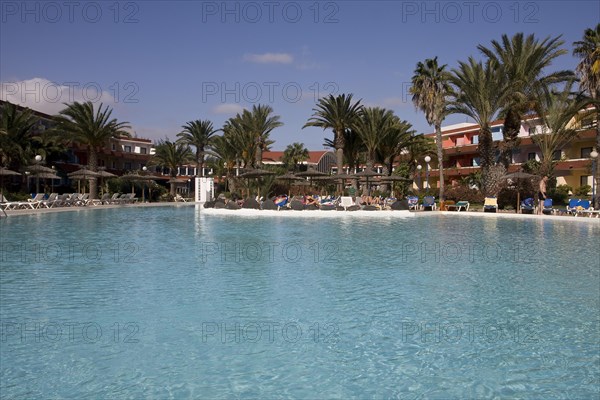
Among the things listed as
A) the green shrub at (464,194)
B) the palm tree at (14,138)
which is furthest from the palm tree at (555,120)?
the palm tree at (14,138)

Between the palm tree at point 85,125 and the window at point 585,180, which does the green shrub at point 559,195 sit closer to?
the window at point 585,180

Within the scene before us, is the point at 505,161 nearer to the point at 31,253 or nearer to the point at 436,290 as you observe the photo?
the point at 436,290

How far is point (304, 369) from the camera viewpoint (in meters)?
4.85

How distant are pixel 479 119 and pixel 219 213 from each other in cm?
1708

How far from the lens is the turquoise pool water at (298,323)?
453cm

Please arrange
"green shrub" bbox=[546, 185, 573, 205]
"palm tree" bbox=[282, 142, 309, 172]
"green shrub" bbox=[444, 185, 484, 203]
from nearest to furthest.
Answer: "green shrub" bbox=[444, 185, 484, 203] < "green shrub" bbox=[546, 185, 573, 205] < "palm tree" bbox=[282, 142, 309, 172]

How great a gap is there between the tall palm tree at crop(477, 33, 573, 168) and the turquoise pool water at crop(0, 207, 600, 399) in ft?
63.3

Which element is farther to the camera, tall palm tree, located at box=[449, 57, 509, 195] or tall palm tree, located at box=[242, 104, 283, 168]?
tall palm tree, located at box=[242, 104, 283, 168]

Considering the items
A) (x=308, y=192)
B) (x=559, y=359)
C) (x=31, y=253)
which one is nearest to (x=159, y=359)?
(x=559, y=359)

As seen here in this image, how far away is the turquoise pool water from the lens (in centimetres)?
453

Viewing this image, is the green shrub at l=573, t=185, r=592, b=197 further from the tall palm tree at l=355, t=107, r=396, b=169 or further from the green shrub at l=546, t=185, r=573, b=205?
the tall palm tree at l=355, t=107, r=396, b=169

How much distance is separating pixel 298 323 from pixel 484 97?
89.4 feet

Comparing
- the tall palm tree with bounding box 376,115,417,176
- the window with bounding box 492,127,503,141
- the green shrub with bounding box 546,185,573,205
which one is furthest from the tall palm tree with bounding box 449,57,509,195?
the window with bounding box 492,127,503,141

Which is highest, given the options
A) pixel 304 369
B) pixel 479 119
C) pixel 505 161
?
pixel 479 119
